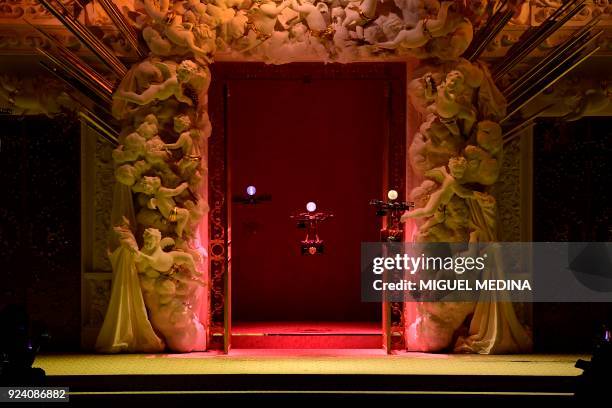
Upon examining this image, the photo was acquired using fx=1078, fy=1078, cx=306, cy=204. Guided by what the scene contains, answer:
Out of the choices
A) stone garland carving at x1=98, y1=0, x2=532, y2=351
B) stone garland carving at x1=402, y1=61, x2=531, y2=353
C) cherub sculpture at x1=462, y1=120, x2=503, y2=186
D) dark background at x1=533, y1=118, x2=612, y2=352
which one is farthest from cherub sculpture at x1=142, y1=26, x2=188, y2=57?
dark background at x1=533, y1=118, x2=612, y2=352

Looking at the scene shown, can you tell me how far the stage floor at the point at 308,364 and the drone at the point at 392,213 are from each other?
0.83m

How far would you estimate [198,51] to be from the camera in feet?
23.8

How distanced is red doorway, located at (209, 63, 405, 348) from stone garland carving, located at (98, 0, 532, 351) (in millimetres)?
1545

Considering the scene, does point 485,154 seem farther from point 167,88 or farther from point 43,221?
point 43,221

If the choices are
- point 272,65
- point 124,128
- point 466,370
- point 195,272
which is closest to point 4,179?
point 124,128

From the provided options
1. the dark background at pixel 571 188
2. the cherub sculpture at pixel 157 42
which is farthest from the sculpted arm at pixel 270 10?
the dark background at pixel 571 188

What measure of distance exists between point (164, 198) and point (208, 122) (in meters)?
0.62

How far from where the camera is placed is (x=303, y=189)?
357 inches

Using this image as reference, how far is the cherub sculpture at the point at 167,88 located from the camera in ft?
23.6

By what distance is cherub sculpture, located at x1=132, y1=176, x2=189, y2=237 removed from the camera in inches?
286

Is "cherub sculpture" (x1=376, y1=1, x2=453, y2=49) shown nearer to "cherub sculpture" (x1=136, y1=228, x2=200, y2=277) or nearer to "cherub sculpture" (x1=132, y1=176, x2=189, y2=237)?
"cherub sculpture" (x1=132, y1=176, x2=189, y2=237)

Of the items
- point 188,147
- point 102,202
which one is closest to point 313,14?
point 188,147
